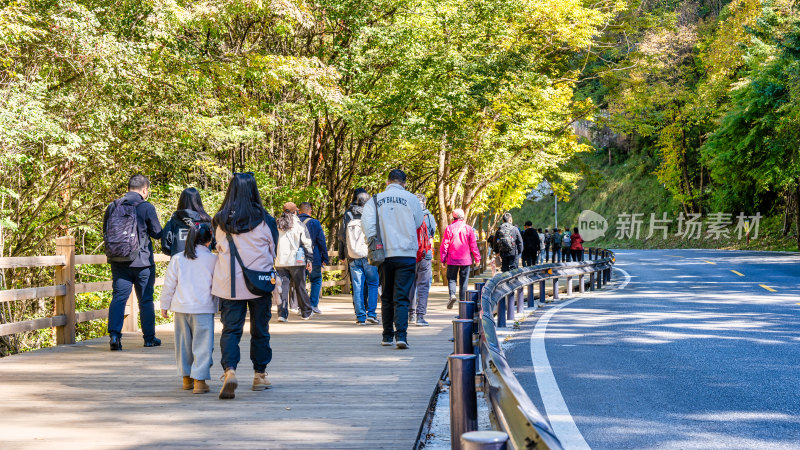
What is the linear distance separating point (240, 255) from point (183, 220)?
213 centimetres

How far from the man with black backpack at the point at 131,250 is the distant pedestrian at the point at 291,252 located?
3.28 metres

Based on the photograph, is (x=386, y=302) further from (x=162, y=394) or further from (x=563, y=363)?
(x=162, y=394)

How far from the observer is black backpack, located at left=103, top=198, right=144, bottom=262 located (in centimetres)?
984

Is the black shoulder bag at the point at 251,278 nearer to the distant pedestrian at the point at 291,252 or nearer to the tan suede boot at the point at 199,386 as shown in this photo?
the tan suede boot at the point at 199,386

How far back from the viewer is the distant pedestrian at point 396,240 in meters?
9.59

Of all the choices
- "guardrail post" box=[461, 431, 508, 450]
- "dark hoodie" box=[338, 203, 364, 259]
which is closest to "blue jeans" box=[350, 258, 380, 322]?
"dark hoodie" box=[338, 203, 364, 259]

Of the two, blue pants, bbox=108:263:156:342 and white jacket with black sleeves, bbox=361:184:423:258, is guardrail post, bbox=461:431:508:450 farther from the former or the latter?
blue pants, bbox=108:263:156:342

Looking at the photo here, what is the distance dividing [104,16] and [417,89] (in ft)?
25.7

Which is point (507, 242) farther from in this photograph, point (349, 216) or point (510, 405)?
point (510, 405)

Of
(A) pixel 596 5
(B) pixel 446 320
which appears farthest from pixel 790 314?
(A) pixel 596 5

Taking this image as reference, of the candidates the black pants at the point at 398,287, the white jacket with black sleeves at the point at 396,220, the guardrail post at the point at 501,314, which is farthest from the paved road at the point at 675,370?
the white jacket with black sleeves at the point at 396,220

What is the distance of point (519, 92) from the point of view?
22281 mm

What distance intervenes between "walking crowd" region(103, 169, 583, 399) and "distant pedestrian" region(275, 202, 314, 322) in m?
0.02

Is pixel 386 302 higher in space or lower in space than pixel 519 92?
lower
